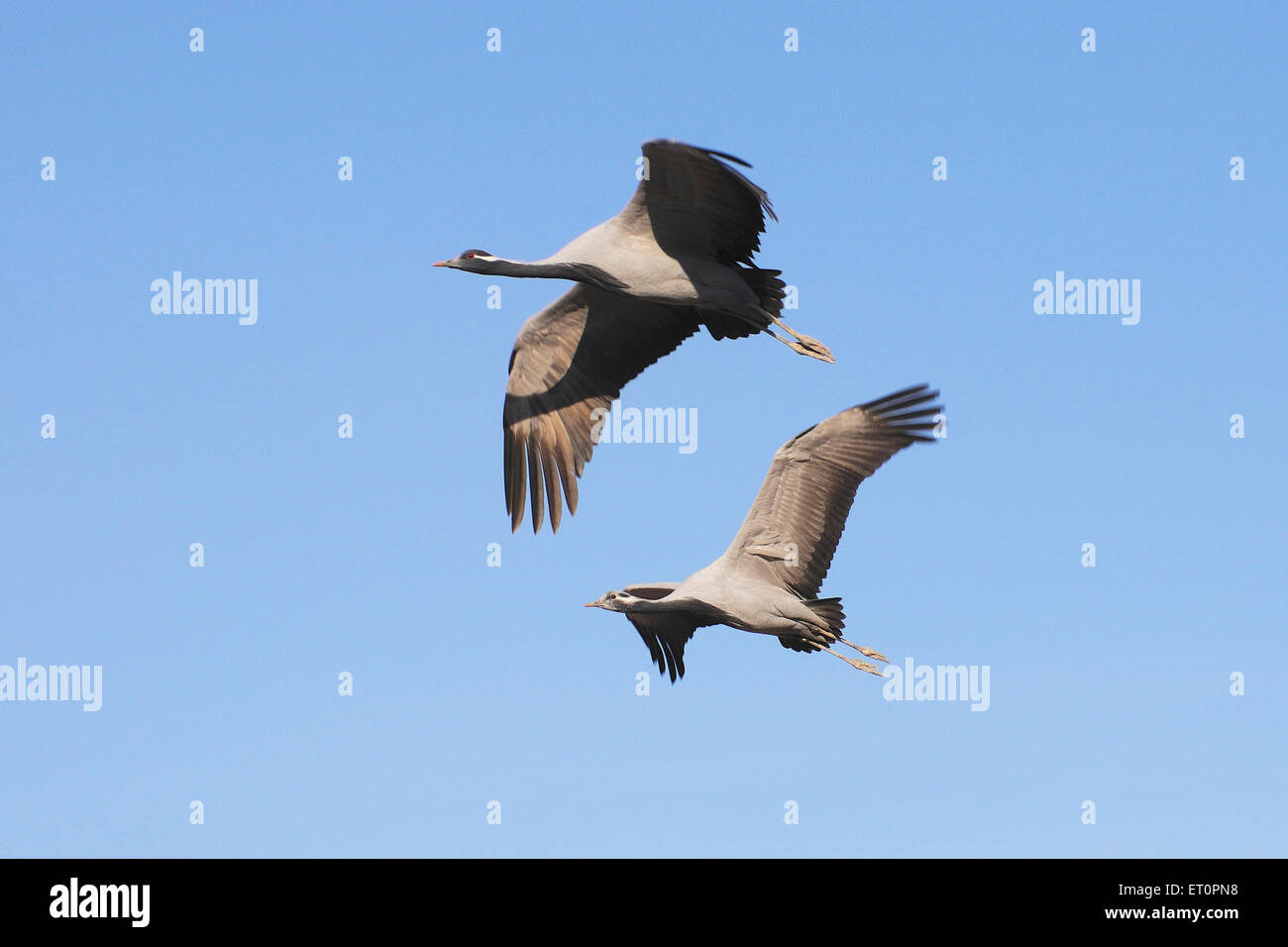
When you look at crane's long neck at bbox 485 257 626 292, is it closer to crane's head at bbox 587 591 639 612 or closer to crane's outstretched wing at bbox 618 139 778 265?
crane's outstretched wing at bbox 618 139 778 265

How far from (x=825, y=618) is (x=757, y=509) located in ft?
4.29

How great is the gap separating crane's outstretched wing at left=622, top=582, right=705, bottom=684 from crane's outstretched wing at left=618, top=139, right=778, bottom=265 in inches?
144

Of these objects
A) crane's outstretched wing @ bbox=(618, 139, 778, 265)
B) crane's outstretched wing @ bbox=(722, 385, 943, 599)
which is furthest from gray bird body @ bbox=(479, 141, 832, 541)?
crane's outstretched wing @ bbox=(722, 385, 943, 599)

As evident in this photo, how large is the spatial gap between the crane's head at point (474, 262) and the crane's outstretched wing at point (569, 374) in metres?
1.74

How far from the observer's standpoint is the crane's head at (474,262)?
19359 millimetres

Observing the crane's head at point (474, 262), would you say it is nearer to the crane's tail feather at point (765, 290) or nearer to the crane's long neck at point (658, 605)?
the crane's tail feather at point (765, 290)

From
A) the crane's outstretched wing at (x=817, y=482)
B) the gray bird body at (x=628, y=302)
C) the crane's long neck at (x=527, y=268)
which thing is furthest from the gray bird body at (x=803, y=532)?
the crane's long neck at (x=527, y=268)

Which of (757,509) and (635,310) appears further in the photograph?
(635,310)

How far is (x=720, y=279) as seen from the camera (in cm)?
1919

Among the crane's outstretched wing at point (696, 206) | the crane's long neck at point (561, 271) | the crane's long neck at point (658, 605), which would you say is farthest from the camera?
the crane's long neck at point (561, 271)

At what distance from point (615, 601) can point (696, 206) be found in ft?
13.9

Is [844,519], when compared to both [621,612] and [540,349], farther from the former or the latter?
[540,349]
